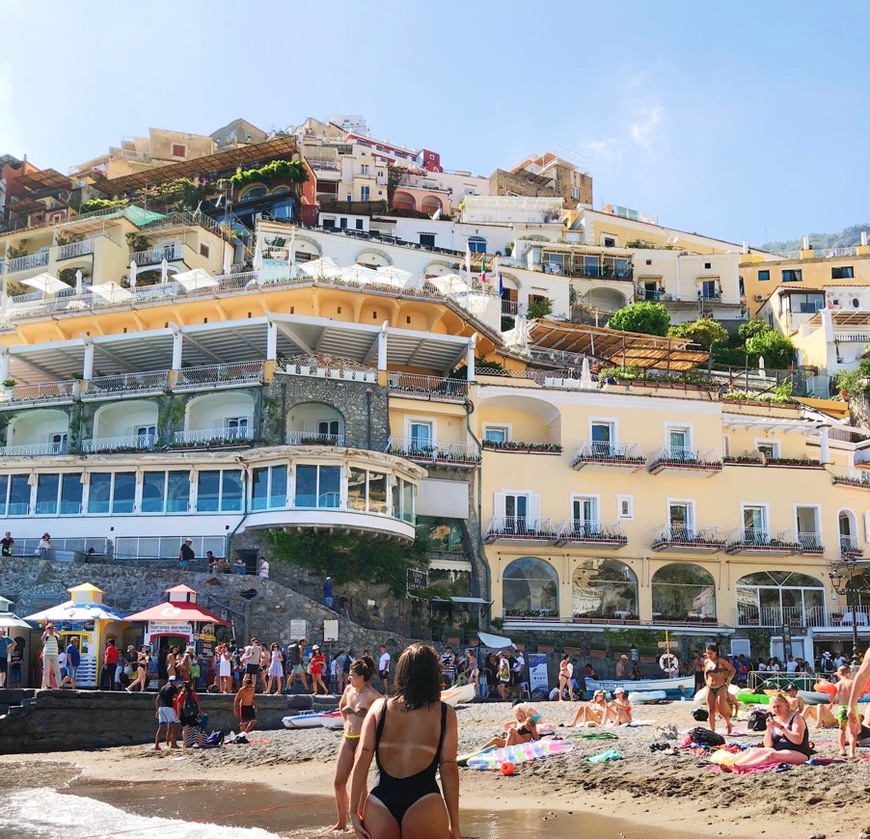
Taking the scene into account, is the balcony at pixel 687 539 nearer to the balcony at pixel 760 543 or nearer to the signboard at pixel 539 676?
the balcony at pixel 760 543

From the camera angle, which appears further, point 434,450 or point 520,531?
point 434,450

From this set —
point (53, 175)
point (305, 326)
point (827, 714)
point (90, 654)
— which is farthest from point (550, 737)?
point (53, 175)

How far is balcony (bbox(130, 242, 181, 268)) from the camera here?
57.5m

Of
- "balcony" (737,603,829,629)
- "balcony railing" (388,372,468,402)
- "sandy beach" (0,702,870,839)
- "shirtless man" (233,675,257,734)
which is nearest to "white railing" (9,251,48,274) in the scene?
"balcony railing" (388,372,468,402)

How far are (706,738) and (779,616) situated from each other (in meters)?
24.8

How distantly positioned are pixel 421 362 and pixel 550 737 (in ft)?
86.3

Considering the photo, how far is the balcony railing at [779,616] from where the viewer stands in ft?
126

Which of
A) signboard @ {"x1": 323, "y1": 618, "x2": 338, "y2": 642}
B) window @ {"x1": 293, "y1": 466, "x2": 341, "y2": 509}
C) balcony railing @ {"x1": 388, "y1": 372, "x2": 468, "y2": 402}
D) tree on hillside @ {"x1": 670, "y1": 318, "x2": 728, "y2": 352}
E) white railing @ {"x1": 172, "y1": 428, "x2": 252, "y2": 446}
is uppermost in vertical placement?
tree on hillside @ {"x1": 670, "y1": 318, "x2": 728, "y2": 352}

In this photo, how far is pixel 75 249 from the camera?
59.3 meters

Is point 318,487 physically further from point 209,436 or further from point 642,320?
point 642,320

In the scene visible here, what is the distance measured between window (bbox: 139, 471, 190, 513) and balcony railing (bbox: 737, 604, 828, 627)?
725 inches

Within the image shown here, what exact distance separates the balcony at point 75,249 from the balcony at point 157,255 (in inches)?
93.9

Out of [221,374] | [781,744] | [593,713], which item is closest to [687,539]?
[221,374]

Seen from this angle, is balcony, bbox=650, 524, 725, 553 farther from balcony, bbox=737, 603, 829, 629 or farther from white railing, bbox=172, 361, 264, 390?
white railing, bbox=172, 361, 264, 390
